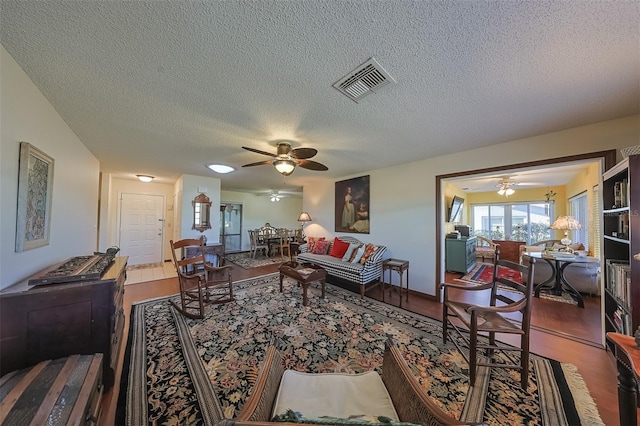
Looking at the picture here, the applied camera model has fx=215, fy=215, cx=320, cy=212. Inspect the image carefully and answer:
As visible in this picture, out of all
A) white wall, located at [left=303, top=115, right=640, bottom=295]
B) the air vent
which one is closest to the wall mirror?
white wall, located at [left=303, top=115, right=640, bottom=295]

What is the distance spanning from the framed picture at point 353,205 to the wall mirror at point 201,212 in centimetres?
305

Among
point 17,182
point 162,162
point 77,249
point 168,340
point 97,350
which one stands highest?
point 162,162

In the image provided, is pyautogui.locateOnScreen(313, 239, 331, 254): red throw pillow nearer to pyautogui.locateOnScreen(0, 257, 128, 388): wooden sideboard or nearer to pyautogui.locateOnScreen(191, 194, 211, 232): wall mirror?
pyautogui.locateOnScreen(191, 194, 211, 232): wall mirror

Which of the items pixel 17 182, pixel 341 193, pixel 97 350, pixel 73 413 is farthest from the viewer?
pixel 341 193

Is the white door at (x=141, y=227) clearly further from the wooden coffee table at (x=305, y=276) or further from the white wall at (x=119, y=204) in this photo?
the wooden coffee table at (x=305, y=276)

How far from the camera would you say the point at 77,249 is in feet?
8.86

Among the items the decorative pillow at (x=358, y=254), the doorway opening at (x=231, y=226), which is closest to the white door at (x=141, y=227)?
the doorway opening at (x=231, y=226)

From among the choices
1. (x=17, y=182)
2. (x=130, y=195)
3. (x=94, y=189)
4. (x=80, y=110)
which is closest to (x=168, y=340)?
(x=17, y=182)

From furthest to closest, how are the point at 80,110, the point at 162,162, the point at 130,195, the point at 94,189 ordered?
the point at 130,195
the point at 162,162
the point at 94,189
the point at 80,110

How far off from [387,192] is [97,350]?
163 inches

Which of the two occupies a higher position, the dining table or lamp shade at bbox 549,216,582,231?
lamp shade at bbox 549,216,582,231

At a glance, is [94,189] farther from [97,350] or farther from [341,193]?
[341,193]

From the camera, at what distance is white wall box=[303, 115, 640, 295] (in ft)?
7.10

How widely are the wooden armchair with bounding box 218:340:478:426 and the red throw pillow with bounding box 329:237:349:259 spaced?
10.8 feet
